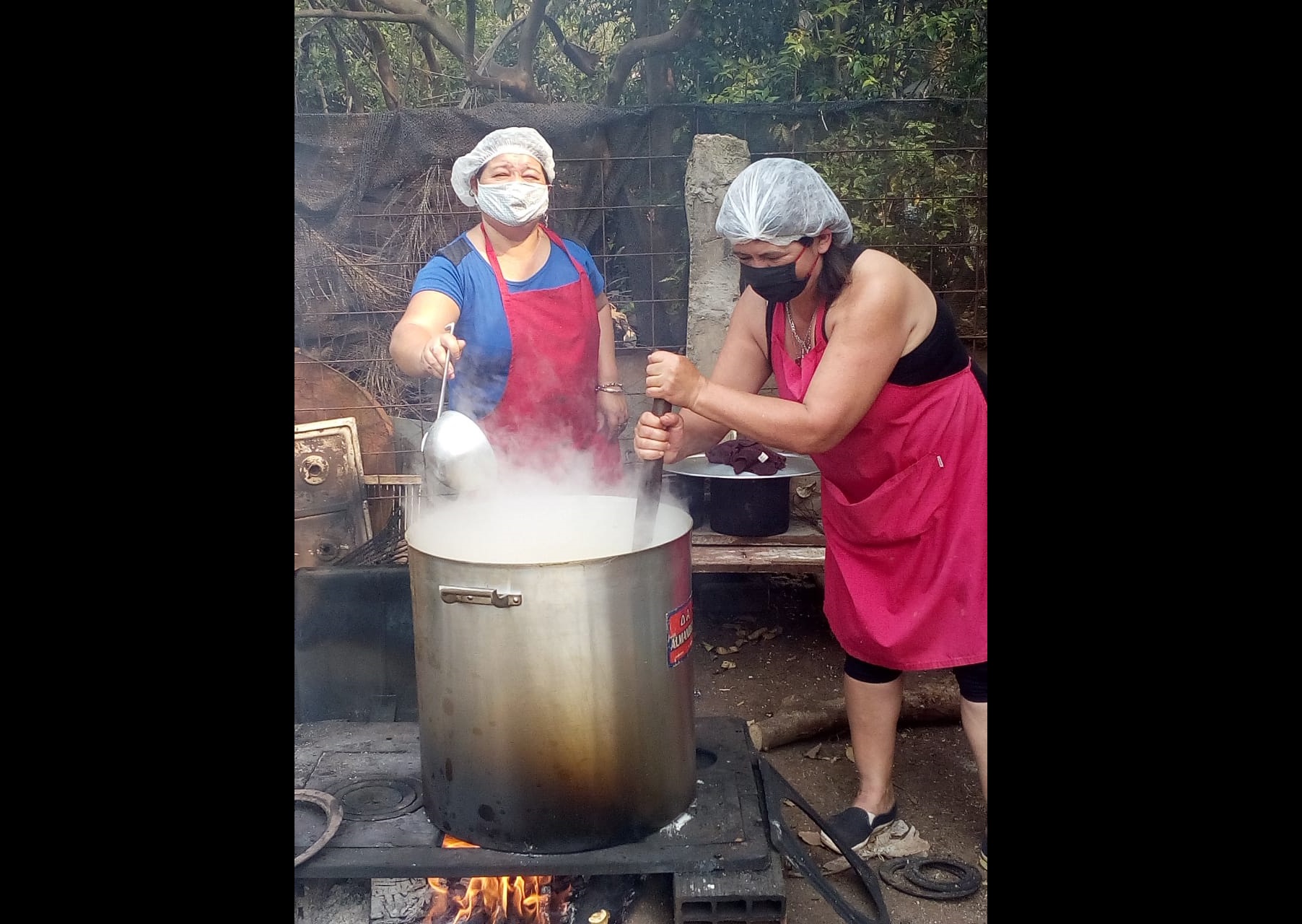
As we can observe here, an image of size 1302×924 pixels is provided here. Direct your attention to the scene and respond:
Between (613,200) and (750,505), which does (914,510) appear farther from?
(613,200)

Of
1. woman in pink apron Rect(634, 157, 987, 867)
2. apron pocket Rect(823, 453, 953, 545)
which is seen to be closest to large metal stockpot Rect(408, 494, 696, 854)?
woman in pink apron Rect(634, 157, 987, 867)

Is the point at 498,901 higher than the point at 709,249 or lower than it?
lower

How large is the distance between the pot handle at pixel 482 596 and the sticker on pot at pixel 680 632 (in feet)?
1.05

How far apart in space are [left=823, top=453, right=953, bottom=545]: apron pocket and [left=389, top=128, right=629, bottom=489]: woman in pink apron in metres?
0.83

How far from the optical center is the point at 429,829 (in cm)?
193

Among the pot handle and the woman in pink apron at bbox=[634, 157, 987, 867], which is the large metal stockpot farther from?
the woman in pink apron at bbox=[634, 157, 987, 867]

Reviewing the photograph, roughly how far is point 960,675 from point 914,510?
0.46 meters

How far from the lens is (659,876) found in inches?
85.8

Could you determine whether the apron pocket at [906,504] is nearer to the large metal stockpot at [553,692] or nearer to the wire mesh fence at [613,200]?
the large metal stockpot at [553,692]

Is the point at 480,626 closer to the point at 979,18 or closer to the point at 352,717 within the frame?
the point at 352,717

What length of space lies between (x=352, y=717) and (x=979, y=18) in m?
3.63

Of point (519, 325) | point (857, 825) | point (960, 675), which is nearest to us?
point (960, 675)

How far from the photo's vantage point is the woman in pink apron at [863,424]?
81.4 inches

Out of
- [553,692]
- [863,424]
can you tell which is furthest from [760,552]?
[553,692]
